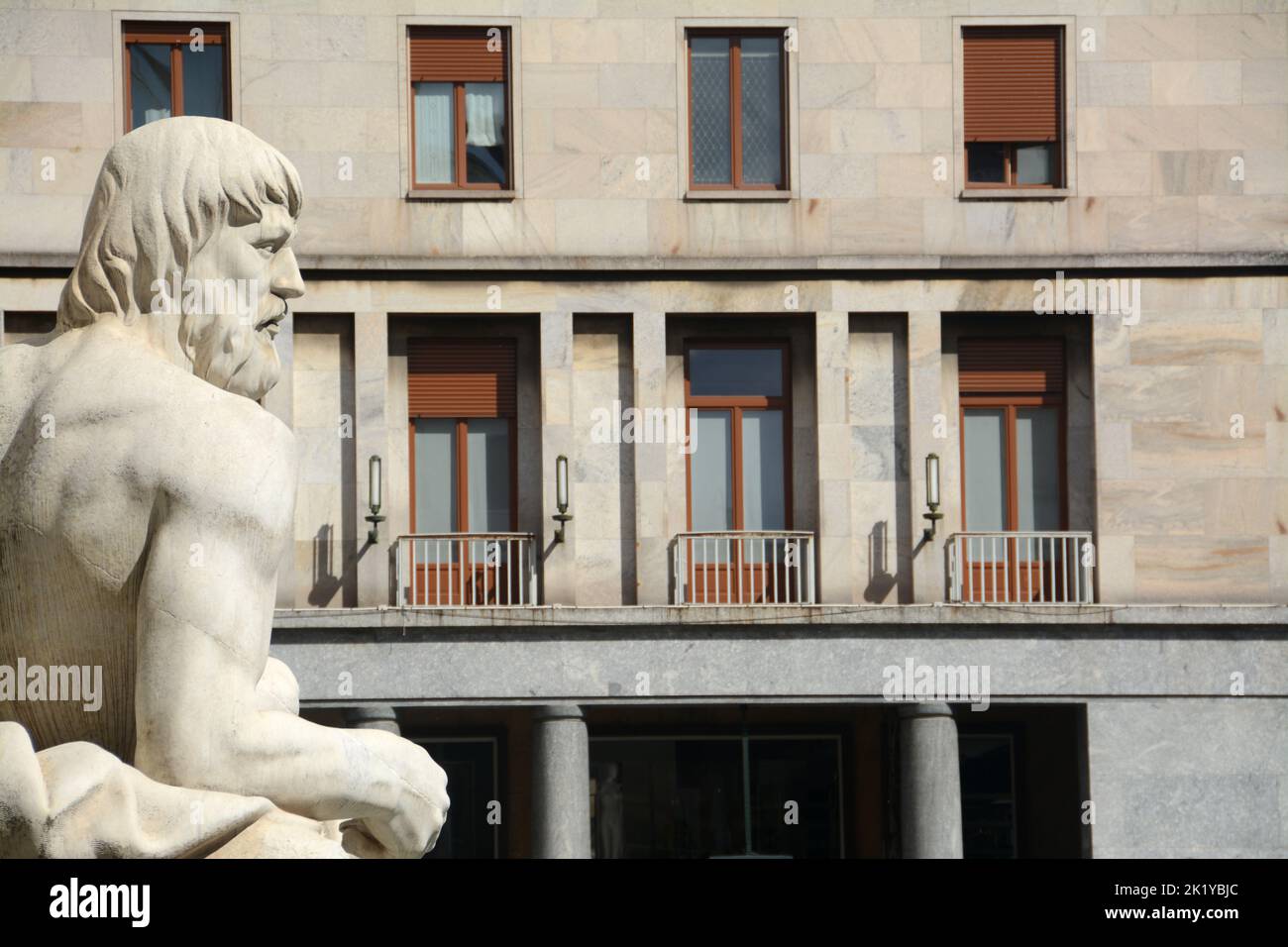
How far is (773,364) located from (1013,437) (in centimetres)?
280

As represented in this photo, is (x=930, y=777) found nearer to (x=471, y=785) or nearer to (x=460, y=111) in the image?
(x=471, y=785)

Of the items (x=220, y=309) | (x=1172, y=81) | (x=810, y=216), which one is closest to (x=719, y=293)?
(x=810, y=216)

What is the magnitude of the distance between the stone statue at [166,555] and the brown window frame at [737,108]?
23.0m

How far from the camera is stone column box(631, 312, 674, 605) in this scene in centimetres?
2658

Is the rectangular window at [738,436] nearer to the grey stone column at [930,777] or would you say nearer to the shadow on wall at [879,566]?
the shadow on wall at [879,566]

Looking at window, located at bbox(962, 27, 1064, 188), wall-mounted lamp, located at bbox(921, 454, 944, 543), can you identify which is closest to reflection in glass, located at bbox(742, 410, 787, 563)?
wall-mounted lamp, located at bbox(921, 454, 944, 543)

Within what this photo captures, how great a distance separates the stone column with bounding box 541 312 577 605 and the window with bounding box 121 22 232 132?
4304 mm

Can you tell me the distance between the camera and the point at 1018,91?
27.4 meters

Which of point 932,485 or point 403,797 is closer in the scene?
point 403,797

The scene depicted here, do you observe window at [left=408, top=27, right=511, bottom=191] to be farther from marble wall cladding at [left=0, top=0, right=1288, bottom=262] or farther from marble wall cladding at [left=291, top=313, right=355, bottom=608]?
marble wall cladding at [left=291, top=313, right=355, bottom=608]

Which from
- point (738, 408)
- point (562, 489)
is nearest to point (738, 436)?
point (738, 408)

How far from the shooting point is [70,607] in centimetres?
418
